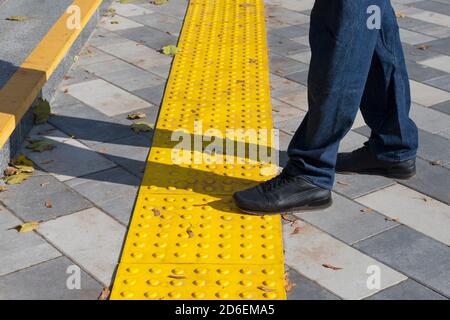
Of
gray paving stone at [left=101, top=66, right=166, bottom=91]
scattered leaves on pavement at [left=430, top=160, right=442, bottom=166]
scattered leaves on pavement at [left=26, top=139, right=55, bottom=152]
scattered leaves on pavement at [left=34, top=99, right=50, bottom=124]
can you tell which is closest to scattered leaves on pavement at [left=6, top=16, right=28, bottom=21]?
gray paving stone at [left=101, top=66, right=166, bottom=91]

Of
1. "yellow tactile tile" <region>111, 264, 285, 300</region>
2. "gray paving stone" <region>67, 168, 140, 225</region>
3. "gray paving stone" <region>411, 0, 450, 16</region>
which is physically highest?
"gray paving stone" <region>411, 0, 450, 16</region>

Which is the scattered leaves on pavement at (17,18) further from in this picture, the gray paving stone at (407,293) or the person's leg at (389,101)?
the gray paving stone at (407,293)

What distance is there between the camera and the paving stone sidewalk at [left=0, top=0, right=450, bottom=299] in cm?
368

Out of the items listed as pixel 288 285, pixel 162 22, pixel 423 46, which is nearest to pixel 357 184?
pixel 288 285

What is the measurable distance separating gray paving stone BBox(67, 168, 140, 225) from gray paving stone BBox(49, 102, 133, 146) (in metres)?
0.48

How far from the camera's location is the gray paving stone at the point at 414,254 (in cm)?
370

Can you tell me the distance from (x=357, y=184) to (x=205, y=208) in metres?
0.86

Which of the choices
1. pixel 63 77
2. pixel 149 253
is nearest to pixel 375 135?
pixel 149 253

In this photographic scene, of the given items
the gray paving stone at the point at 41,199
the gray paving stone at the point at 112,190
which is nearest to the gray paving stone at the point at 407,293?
the gray paving stone at the point at 112,190

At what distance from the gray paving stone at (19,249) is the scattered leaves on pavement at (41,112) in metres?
1.29

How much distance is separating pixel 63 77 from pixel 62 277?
105 inches

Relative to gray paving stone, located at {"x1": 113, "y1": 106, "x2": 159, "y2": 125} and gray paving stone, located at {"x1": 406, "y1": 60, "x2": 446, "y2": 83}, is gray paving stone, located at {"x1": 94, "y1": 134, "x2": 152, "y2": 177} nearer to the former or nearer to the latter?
gray paving stone, located at {"x1": 113, "y1": 106, "x2": 159, "y2": 125}

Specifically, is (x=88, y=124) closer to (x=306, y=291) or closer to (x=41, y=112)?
(x=41, y=112)

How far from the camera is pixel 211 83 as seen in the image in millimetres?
5926
